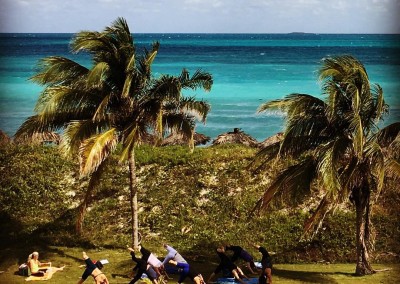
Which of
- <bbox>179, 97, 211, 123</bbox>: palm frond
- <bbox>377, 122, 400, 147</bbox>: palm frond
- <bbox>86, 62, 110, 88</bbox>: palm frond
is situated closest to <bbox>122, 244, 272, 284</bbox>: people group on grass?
<bbox>179, 97, 211, 123</bbox>: palm frond

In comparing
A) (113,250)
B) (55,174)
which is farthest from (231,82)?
(113,250)

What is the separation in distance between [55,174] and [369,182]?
11.4m

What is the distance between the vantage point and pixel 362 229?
45.6 ft

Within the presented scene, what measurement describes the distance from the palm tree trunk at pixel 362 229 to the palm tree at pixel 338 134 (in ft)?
0.87

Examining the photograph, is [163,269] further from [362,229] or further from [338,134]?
[338,134]

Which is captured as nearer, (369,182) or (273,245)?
(369,182)

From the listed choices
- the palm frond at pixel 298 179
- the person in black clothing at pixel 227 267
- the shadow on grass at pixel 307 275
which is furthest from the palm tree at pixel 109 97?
the shadow on grass at pixel 307 275

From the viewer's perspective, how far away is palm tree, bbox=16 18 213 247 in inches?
530

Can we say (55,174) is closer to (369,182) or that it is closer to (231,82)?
(369,182)

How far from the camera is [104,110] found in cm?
1417

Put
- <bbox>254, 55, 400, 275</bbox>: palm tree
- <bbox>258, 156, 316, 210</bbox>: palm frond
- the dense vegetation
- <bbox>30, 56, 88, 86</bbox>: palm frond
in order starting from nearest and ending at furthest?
<bbox>254, 55, 400, 275</bbox>: palm tree, <bbox>258, 156, 316, 210</bbox>: palm frond, <bbox>30, 56, 88, 86</bbox>: palm frond, the dense vegetation

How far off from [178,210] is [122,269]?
12.7 ft

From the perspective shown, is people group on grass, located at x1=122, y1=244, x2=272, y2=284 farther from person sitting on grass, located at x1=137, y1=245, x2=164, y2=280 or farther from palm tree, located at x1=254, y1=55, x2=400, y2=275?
palm tree, located at x1=254, y1=55, x2=400, y2=275

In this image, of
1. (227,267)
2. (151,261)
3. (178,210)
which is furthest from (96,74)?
(178,210)
